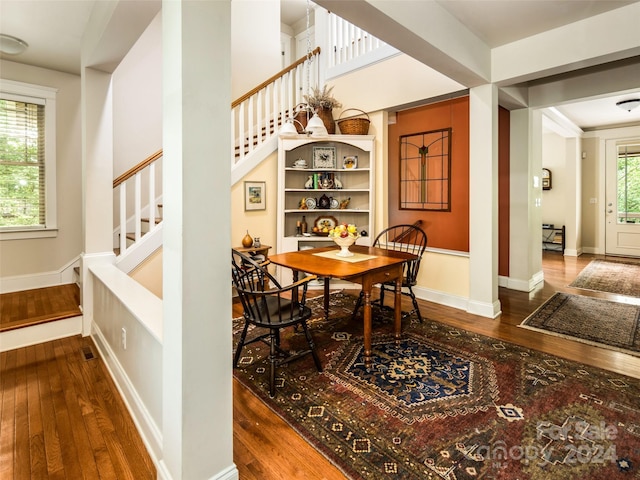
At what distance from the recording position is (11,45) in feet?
10.7

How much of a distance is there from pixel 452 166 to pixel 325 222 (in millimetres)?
1923

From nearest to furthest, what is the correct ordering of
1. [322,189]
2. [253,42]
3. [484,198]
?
[484,198] → [322,189] → [253,42]

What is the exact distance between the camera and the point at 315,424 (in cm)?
199

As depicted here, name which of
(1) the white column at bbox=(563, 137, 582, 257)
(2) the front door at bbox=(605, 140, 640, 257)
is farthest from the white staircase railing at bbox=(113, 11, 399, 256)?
(2) the front door at bbox=(605, 140, 640, 257)

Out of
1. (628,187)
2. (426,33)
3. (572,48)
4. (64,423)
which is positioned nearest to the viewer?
(64,423)

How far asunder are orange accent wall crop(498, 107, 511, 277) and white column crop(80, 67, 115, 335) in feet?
16.5

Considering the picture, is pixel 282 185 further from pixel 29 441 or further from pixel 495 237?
pixel 29 441

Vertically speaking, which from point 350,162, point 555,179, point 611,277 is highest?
point 555,179

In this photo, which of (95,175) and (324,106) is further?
(324,106)

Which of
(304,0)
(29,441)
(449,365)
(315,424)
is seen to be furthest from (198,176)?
(304,0)

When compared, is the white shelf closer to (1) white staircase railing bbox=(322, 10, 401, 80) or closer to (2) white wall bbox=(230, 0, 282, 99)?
(1) white staircase railing bbox=(322, 10, 401, 80)

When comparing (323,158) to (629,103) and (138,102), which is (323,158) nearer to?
(138,102)

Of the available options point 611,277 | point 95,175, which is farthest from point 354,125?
point 611,277

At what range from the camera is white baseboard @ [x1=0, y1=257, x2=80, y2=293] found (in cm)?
395
